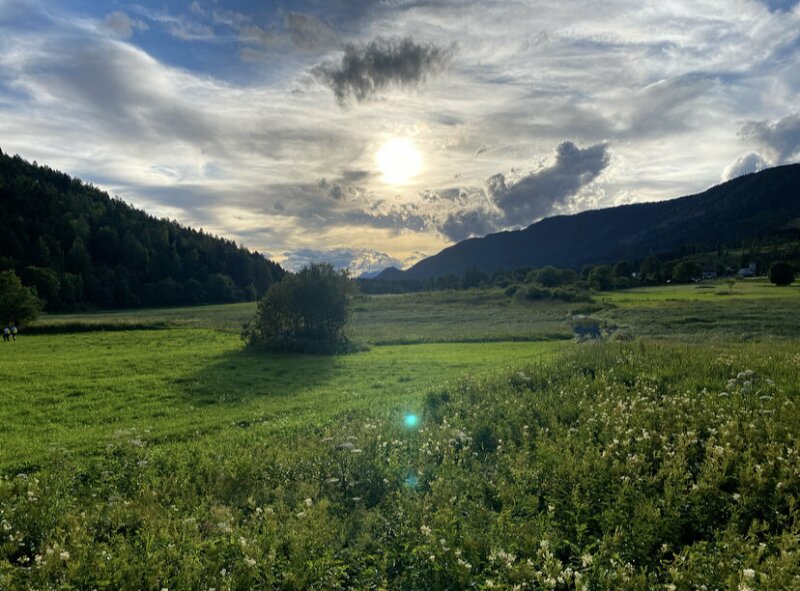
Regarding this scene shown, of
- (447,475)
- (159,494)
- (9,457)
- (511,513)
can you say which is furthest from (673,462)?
(9,457)

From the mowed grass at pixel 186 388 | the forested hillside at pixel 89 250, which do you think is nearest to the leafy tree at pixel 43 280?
the forested hillside at pixel 89 250

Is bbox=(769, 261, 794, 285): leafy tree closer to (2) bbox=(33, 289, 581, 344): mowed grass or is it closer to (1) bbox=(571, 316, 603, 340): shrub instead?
(2) bbox=(33, 289, 581, 344): mowed grass

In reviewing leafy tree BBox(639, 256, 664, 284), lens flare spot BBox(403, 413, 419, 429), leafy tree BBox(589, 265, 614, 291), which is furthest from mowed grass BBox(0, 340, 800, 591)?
leafy tree BBox(639, 256, 664, 284)

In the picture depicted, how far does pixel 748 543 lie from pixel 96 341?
58308mm

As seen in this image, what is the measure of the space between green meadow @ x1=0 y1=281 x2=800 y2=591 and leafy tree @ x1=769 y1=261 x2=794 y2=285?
4396 inches

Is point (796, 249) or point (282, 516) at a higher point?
point (796, 249)

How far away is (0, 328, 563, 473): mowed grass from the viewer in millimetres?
18658

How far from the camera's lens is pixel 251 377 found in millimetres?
31766

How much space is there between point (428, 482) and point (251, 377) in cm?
2161

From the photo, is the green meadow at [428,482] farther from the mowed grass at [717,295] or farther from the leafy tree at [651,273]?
the leafy tree at [651,273]

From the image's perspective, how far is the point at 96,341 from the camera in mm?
51906

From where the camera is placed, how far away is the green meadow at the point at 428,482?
871 centimetres

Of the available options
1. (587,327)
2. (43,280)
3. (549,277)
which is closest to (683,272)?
(549,277)

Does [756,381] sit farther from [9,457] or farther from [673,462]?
[9,457]
